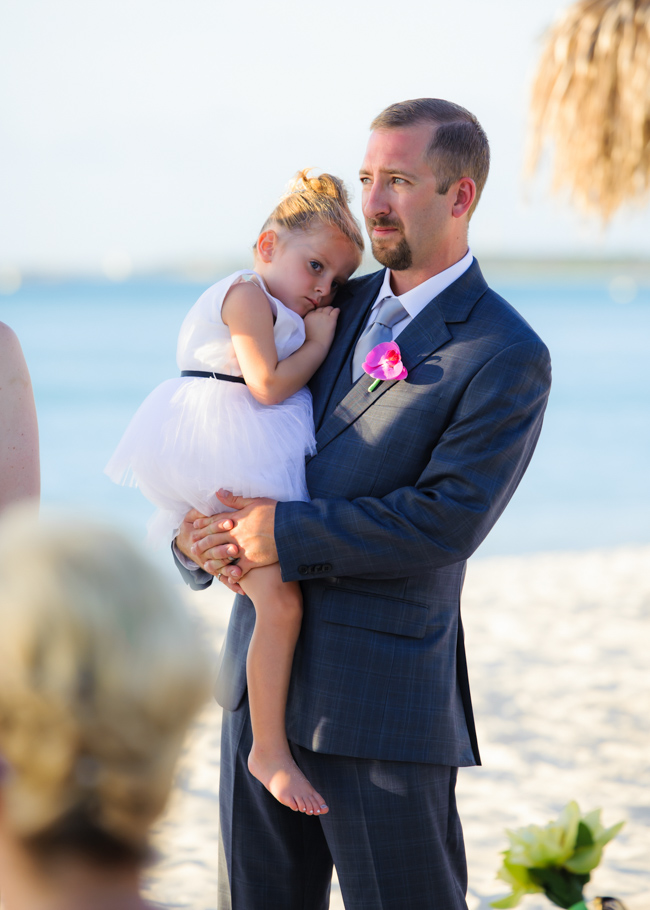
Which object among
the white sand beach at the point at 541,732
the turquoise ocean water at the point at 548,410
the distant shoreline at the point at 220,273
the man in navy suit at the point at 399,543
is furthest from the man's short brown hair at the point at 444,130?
the distant shoreline at the point at 220,273

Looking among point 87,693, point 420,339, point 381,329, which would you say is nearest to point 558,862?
point 87,693

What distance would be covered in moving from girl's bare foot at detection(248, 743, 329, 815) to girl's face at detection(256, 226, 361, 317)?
3.67 ft

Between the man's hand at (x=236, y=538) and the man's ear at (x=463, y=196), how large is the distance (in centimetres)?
84

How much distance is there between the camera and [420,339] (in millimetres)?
2236

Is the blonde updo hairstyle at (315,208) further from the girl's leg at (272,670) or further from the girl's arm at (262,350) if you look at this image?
the girl's leg at (272,670)

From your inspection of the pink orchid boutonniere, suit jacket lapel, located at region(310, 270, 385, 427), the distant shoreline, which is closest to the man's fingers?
suit jacket lapel, located at region(310, 270, 385, 427)

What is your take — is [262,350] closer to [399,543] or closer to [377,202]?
[377,202]

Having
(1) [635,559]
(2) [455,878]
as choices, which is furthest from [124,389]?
(2) [455,878]

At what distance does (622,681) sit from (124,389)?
19065 mm

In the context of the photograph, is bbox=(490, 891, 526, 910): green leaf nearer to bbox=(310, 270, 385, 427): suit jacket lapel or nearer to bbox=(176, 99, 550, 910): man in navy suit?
bbox=(176, 99, 550, 910): man in navy suit

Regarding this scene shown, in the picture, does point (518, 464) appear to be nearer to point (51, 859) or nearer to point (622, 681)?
point (51, 859)

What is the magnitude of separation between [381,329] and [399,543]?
59 centimetres

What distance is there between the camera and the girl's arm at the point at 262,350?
231cm

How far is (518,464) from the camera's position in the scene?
6.98ft
